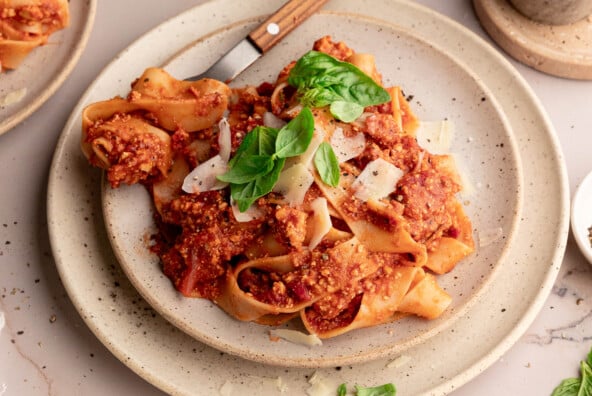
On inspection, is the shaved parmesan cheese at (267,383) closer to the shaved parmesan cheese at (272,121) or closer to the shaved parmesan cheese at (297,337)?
the shaved parmesan cheese at (297,337)

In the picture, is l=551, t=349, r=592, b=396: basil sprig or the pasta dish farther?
the pasta dish

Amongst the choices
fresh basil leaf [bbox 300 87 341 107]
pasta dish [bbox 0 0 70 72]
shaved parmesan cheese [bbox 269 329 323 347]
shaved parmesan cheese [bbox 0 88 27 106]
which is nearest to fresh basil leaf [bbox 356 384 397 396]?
shaved parmesan cheese [bbox 269 329 323 347]

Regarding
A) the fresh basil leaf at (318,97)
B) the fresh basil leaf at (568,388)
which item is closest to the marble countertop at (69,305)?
the fresh basil leaf at (568,388)

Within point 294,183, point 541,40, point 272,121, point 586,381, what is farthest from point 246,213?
point 541,40

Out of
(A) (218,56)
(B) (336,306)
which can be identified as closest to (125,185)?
(A) (218,56)

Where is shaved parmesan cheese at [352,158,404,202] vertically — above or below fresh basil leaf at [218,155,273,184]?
below

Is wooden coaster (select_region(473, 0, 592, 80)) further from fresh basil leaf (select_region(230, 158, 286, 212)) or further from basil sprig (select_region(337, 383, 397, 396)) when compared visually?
basil sprig (select_region(337, 383, 397, 396))
